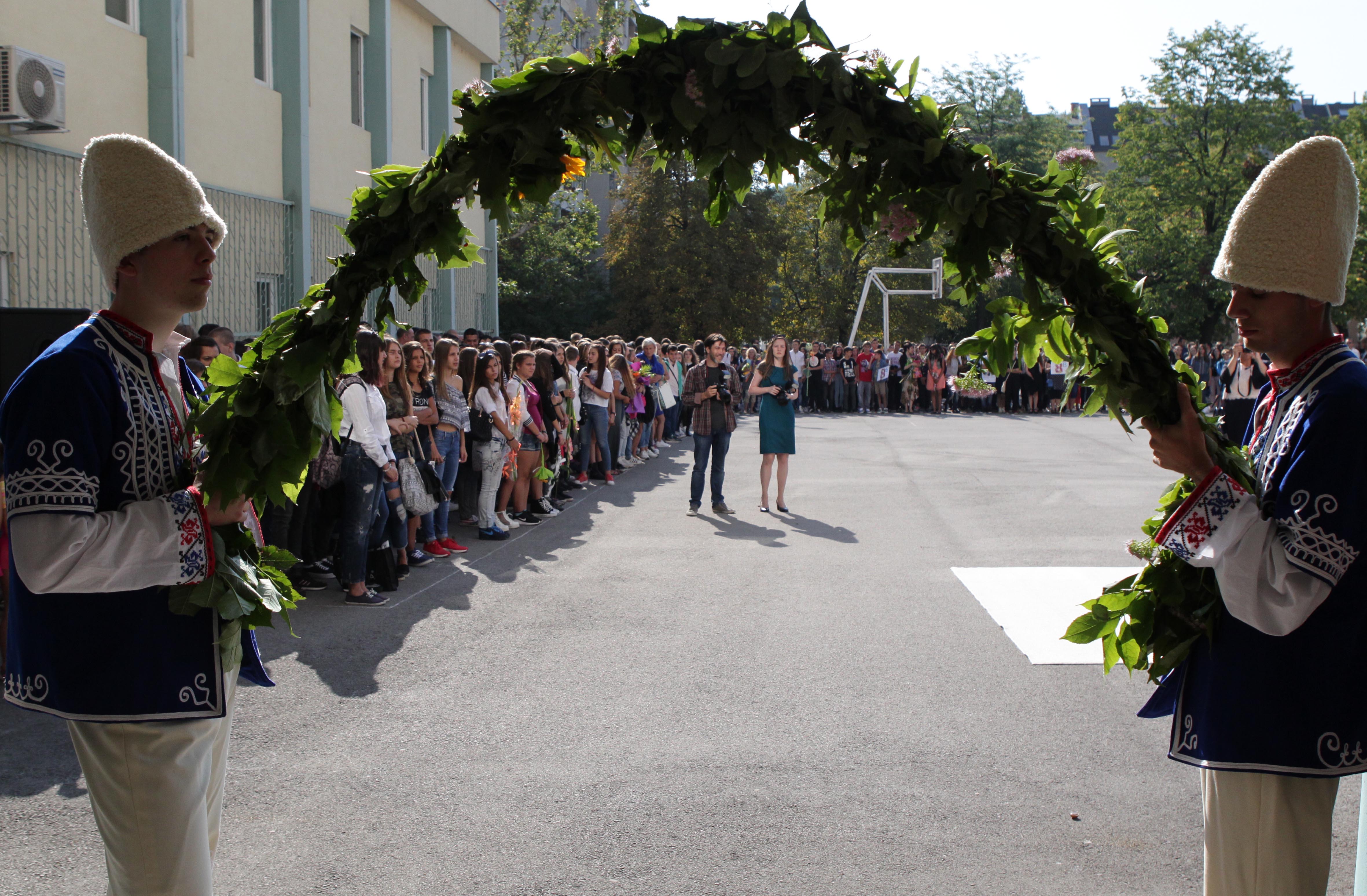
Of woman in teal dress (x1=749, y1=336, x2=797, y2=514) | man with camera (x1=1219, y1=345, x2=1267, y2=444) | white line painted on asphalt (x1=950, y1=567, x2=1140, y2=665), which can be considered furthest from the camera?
man with camera (x1=1219, y1=345, x2=1267, y2=444)

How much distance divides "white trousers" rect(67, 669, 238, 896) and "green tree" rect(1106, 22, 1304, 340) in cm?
4997

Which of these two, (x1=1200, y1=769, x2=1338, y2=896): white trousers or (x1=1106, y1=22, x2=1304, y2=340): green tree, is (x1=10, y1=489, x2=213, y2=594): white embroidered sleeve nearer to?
(x1=1200, y1=769, x2=1338, y2=896): white trousers

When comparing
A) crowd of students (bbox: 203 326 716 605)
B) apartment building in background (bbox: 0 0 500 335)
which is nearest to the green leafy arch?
crowd of students (bbox: 203 326 716 605)

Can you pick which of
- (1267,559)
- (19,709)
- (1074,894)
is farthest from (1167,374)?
(19,709)

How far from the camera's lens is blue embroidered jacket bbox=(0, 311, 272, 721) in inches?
101

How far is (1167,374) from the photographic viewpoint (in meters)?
2.79

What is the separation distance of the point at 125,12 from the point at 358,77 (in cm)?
711

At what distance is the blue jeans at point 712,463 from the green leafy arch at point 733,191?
10054mm

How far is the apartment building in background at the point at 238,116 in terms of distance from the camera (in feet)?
34.0

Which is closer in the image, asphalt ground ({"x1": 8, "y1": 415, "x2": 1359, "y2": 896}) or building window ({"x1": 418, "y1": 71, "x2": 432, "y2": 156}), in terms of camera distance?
asphalt ground ({"x1": 8, "y1": 415, "x2": 1359, "y2": 896})

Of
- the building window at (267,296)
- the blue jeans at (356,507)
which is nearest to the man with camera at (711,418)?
the blue jeans at (356,507)

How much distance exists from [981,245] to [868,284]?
4009 centimetres

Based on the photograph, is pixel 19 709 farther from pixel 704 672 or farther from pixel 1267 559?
pixel 1267 559

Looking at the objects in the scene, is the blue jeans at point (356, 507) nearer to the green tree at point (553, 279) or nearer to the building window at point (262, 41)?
the building window at point (262, 41)
